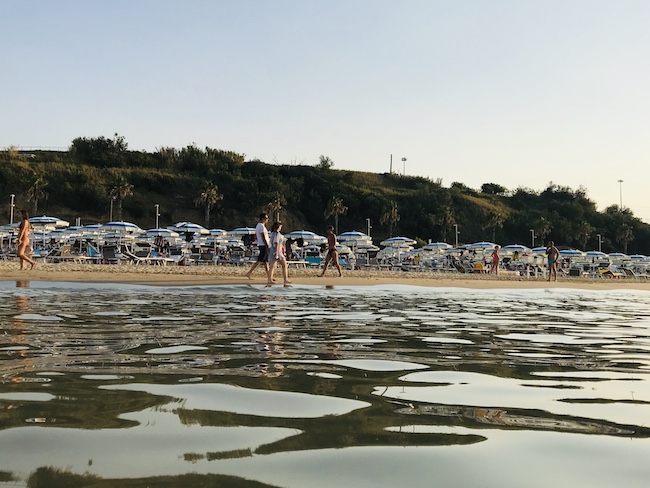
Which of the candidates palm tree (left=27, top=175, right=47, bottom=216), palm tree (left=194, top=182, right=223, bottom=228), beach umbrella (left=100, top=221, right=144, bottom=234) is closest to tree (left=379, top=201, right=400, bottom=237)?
palm tree (left=194, top=182, right=223, bottom=228)

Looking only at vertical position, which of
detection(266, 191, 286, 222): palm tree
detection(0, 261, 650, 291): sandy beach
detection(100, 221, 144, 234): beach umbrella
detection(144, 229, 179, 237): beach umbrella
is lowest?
detection(0, 261, 650, 291): sandy beach

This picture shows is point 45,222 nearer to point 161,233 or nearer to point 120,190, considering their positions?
point 161,233

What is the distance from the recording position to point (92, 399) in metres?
2.01

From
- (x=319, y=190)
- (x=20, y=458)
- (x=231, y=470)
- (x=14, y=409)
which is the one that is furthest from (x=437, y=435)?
(x=319, y=190)

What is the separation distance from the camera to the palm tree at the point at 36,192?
4616 cm

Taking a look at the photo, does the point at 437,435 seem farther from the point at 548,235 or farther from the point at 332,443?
the point at 548,235

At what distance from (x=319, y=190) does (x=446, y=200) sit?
12728 millimetres

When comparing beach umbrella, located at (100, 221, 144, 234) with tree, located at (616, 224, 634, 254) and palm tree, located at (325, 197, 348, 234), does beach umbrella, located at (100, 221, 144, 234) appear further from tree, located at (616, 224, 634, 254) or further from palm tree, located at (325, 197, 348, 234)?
tree, located at (616, 224, 634, 254)

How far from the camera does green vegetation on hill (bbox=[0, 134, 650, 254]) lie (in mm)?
49844

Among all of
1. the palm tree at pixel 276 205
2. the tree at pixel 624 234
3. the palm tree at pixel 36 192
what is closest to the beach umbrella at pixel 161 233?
the palm tree at pixel 276 205

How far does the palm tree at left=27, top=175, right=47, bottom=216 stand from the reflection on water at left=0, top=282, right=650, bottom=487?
152 ft

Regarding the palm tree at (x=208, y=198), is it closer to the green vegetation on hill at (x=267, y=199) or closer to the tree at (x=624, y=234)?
the green vegetation on hill at (x=267, y=199)

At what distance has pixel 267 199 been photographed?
2089 inches

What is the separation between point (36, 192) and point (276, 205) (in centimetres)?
1828
